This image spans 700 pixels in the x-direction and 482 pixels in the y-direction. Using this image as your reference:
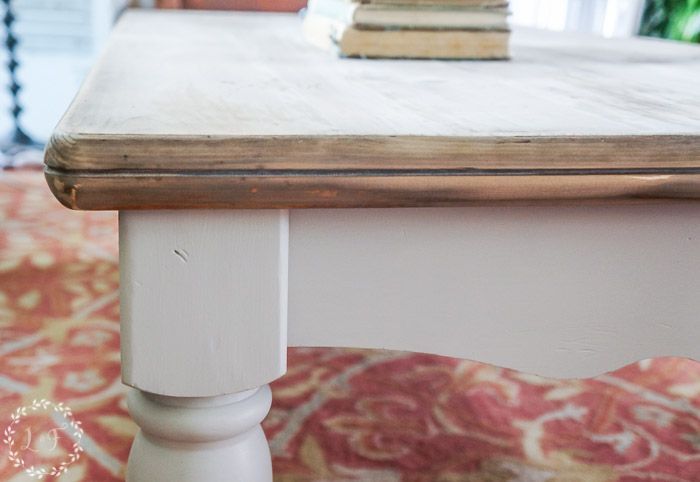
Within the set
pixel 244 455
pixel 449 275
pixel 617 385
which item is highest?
pixel 449 275

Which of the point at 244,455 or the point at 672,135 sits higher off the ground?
the point at 672,135

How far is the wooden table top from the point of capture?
13.5 inches

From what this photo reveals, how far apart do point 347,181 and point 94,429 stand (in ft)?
2.01

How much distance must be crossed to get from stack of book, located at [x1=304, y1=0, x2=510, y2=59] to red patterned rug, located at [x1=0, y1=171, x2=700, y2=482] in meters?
0.42

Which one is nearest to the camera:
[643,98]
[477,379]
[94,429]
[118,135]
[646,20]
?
[118,135]

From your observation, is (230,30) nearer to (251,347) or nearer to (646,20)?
(251,347)

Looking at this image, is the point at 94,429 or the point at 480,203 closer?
the point at 480,203

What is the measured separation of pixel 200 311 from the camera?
0.37m

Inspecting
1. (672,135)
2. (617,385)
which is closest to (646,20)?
(617,385)

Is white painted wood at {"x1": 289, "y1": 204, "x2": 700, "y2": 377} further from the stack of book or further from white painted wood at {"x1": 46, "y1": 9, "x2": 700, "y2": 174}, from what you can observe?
the stack of book

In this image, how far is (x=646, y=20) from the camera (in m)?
2.27

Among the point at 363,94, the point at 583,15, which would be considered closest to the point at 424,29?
the point at 363,94

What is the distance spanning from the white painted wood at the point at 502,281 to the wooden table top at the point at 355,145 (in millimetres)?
Result: 26

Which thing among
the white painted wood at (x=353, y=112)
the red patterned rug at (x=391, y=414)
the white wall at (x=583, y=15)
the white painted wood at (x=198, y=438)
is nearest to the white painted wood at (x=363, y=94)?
the white painted wood at (x=353, y=112)
